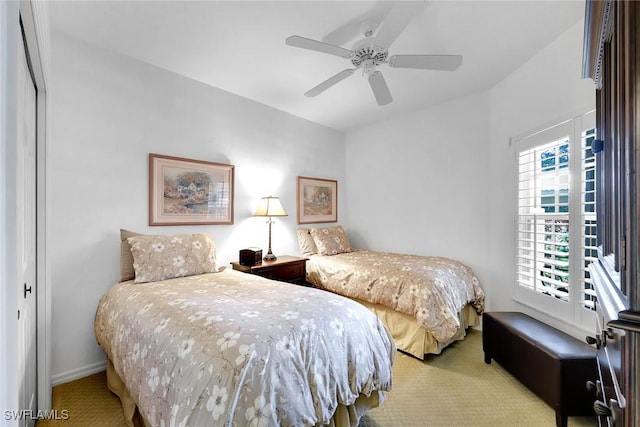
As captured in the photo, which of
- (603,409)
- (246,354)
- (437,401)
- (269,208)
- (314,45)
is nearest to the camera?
(603,409)

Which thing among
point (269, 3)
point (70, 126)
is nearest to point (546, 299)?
point (269, 3)

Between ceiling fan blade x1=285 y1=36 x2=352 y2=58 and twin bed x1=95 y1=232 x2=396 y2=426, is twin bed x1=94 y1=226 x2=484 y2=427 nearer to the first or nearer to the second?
twin bed x1=95 y1=232 x2=396 y2=426

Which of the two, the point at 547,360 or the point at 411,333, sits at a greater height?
the point at 547,360

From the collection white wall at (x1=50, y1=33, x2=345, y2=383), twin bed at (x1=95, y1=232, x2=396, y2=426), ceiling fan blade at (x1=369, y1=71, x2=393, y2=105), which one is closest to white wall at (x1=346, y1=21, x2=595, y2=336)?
ceiling fan blade at (x1=369, y1=71, x2=393, y2=105)

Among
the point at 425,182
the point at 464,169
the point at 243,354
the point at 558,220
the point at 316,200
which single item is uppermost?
the point at 464,169

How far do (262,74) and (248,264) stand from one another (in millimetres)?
1937

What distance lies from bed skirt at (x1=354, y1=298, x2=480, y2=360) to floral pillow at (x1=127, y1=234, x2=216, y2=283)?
5.75ft

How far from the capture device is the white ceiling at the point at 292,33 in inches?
75.5

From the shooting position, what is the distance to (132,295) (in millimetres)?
1891

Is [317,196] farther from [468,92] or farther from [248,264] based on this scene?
[468,92]

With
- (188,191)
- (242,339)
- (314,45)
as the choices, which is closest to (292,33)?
(314,45)

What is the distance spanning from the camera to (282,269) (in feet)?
10.1

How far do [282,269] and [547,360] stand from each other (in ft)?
7.56

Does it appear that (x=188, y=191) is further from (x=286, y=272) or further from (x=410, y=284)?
(x=410, y=284)
